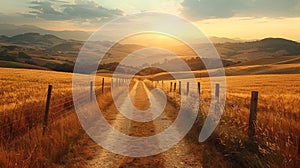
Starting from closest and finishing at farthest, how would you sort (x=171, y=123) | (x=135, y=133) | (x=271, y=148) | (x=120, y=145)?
1. (x=271, y=148)
2. (x=120, y=145)
3. (x=135, y=133)
4. (x=171, y=123)

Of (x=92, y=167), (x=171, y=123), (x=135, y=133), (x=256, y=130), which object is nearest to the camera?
(x=92, y=167)

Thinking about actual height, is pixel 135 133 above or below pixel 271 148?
below

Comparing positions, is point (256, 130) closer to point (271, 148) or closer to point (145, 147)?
point (271, 148)

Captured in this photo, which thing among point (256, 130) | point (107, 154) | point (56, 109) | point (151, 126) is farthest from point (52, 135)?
point (256, 130)

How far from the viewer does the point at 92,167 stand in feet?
22.7

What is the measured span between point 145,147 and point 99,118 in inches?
218

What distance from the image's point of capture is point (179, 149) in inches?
344

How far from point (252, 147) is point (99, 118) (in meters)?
8.59

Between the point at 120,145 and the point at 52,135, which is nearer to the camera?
the point at 52,135

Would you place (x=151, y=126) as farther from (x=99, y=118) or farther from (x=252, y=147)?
(x=252, y=147)

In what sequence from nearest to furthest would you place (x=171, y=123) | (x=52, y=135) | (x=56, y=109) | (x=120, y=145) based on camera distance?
(x=52, y=135), (x=120, y=145), (x=56, y=109), (x=171, y=123)

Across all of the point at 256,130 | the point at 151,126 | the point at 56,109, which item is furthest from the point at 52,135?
the point at 256,130

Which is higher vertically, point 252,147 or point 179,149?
point 252,147

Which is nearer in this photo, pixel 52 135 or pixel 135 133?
pixel 52 135
